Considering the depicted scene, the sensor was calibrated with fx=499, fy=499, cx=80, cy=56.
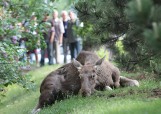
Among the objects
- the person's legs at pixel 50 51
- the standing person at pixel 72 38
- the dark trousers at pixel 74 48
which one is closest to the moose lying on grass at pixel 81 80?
the standing person at pixel 72 38

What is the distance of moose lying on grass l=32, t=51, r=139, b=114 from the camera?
13.0 meters

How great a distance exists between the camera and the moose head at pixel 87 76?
12546mm

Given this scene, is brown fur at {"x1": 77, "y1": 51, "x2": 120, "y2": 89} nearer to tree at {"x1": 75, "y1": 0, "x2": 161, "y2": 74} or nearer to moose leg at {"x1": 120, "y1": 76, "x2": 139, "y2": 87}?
moose leg at {"x1": 120, "y1": 76, "x2": 139, "y2": 87}

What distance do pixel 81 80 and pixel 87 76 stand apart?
19 centimetres

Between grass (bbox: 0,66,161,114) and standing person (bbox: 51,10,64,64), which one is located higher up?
standing person (bbox: 51,10,64,64)

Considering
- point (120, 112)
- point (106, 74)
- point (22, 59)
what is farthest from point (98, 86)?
point (120, 112)

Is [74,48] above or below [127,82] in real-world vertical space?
above

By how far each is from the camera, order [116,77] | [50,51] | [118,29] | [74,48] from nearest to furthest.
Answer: [118,29], [116,77], [74,48], [50,51]

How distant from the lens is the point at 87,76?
42.5 ft

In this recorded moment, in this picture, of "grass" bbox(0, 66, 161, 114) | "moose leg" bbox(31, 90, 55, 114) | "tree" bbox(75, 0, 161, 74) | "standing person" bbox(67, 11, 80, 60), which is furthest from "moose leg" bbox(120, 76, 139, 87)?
"standing person" bbox(67, 11, 80, 60)

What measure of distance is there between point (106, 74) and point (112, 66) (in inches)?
18.2

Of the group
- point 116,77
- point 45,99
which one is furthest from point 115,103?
point 116,77

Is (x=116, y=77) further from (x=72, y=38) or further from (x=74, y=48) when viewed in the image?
(x=74, y=48)

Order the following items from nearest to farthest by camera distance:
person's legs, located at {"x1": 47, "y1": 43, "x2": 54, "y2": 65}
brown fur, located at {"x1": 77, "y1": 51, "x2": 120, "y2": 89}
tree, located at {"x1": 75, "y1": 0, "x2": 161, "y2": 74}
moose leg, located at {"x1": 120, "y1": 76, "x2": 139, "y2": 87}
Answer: tree, located at {"x1": 75, "y1": 0, "x2": 161, "y2": 74} → moose leg, located at {"x1": 120, "y1": 76, "x2": 139, "y2": 87} → brown fur, located at {"x1": 77, "y1": 51, "x2": 120, "y2": 89} → person's legs, located at {"x1": 47, "y1": 43, "x2": 54, "y2": 65}
